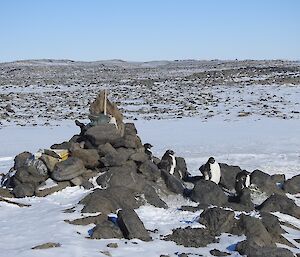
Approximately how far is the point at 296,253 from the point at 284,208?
2.83 m

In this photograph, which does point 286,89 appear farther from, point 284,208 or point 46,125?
point 284,208

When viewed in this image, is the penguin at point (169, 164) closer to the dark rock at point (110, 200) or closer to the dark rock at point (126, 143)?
the dark rock at point (126, 143)

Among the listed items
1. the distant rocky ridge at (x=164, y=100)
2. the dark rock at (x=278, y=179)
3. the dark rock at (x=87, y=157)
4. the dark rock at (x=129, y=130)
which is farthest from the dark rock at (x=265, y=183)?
the distant rocky ridge at (x=164, y=100)

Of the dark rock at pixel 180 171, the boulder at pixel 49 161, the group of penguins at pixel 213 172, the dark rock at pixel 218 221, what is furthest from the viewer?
the dark rock at pixel 180 171

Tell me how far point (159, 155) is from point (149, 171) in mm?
5148

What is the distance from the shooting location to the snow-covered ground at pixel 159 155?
9445 mm

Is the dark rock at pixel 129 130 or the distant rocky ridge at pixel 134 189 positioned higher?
the dark rock at pixel 129 130

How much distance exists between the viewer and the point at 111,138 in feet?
48.3

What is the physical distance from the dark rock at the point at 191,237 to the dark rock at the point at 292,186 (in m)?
5.07

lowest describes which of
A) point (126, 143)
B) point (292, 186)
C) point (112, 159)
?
point (292, 186)

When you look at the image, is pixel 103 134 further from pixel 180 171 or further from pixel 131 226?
pixel 131 226

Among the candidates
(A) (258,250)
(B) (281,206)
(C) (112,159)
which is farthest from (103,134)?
(A) (258,250)

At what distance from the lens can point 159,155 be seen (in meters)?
19.0

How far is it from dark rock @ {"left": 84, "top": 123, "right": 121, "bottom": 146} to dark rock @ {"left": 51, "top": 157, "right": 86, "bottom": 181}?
1183mm
